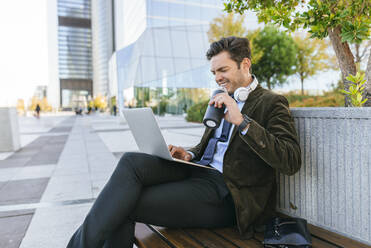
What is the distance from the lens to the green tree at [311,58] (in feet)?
83.3

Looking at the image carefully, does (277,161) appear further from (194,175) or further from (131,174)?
(131,174)

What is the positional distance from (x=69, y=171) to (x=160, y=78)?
24.9 m

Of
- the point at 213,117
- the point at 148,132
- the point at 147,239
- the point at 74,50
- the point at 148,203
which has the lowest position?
the point at 147,239

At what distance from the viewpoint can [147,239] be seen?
1850 millimetres

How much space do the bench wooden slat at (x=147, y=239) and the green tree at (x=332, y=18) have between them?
1.96m

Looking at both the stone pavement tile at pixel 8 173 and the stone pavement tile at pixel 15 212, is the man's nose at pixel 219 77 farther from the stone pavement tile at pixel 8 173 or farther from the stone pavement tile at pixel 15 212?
the stone pavement tile at pixel 8 173

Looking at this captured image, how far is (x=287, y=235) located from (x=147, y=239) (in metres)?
0.84

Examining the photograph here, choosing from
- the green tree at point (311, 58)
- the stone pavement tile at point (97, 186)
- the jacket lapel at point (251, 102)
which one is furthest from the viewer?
the green tree at point (311, 58)

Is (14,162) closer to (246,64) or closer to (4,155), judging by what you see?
(4,155)

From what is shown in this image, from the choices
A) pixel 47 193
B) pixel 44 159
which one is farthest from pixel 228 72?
pixel 44 159

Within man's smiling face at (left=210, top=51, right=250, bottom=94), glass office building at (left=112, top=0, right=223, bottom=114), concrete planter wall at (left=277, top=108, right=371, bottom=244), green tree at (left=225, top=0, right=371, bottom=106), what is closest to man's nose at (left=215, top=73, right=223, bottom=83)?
man's smiling face at (left=210, top=51, right=250, bottom=94)

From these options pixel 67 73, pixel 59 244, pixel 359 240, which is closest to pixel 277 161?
pixel 359 240

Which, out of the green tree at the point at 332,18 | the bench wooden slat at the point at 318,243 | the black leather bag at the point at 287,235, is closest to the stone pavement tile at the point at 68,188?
the bench wooden slat at the point at 318,243

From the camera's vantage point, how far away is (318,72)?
26312 millimetres
